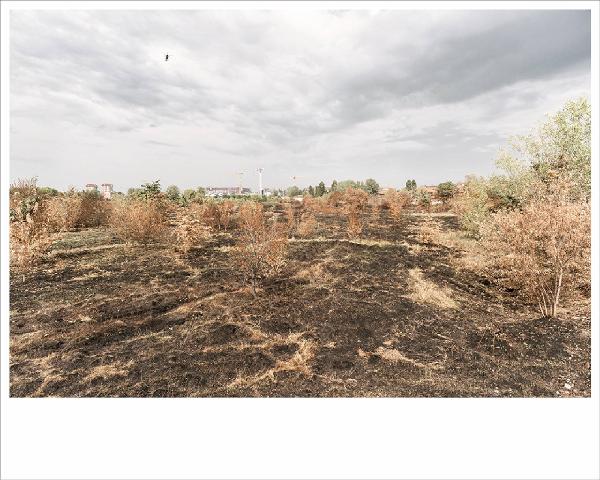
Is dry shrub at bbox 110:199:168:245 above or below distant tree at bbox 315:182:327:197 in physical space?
below

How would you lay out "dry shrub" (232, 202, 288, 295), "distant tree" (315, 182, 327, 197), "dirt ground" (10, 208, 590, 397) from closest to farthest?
"dirt ground" (10, 208, 590, 397), "dry shrub" (232, 202, 288, 295), "distant tree" (315, 182, 327, 197)

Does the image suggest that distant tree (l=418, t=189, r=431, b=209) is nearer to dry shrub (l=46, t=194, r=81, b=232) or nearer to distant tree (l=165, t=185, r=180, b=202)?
distant tree (l=165, t=185, r=180, b=202)

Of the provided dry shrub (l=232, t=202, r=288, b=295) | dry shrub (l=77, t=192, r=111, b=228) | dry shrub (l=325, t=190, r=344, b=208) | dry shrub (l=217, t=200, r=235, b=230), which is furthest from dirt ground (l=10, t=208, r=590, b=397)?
dry shrub (l=325, t=190, r=344, b=208)

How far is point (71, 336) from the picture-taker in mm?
6926

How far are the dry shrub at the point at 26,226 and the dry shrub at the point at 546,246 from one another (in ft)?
53.2

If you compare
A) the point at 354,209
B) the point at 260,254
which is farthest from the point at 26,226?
the point at 354,209

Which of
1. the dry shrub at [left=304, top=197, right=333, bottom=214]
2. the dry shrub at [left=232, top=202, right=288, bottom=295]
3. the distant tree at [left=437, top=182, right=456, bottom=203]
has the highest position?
the distant tree at [left=437, top=182, right=456, bottom=203]

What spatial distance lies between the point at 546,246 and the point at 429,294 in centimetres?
324

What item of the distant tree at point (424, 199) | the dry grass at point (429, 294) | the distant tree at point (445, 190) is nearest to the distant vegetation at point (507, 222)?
the dry grass at point (429, 294)

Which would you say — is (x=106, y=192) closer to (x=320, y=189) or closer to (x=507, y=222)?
(x=507, y=222)

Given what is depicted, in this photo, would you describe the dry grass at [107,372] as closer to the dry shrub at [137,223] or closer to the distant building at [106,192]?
the dry shrub at [137,223]

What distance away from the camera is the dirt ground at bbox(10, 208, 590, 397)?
17.9 feet

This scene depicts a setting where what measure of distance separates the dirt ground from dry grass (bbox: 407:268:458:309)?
0.19 feet

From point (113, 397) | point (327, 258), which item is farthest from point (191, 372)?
point (327, 258)
